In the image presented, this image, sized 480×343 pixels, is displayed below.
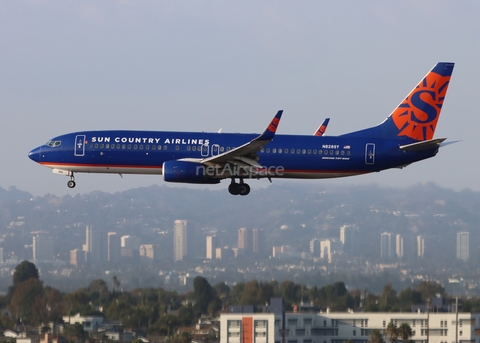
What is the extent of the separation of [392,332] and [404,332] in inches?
32.5

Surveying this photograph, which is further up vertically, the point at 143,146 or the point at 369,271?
the point at 143,146

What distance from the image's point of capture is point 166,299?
206ft

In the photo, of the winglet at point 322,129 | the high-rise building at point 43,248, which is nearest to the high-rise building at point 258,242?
the high-rise building at point 43,248

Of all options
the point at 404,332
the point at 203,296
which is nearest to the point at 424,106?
the point at 404,332

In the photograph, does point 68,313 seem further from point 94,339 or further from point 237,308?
point 237,308

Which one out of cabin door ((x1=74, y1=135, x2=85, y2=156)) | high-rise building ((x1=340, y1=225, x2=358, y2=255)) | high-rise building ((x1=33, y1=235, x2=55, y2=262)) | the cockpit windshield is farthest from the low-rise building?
high-rise building ((x1=33, y1=235, x2=55, y2=262))

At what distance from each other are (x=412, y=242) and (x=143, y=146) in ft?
143

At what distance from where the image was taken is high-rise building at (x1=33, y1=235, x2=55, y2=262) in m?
77.6

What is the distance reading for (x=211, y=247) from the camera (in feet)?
259

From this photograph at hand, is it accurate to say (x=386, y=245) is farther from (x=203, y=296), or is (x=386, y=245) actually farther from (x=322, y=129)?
(x=322, y=129)

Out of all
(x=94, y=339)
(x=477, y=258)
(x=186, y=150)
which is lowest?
(x=94, y=339)

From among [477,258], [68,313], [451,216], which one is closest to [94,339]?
[68,313]

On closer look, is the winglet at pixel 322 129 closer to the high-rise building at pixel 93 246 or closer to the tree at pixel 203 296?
the tree at pixel 203 296

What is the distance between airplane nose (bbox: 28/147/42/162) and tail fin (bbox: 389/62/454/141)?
62.0ft
